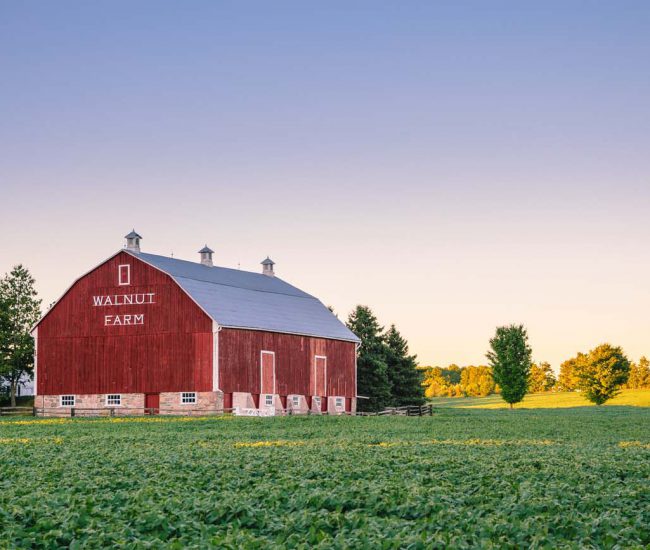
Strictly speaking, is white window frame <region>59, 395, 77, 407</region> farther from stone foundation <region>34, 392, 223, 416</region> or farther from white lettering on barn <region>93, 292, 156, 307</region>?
white lettering on barn <region>93, 292, 156, 307</region>

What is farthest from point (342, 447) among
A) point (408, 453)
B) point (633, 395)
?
point (633, 395)

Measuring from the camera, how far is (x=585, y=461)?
19578 millimetres

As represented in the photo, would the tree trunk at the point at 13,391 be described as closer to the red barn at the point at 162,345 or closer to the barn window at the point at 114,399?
the red barn at the point at 162,345

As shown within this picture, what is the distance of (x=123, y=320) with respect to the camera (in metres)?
50.8

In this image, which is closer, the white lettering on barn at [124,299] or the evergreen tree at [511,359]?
the white lettering on barn at [124,299]

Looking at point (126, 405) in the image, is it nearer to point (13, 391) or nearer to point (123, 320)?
point (123, 320)

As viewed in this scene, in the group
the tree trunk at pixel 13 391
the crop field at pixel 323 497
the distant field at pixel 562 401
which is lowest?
the distant field at pixel 562 401

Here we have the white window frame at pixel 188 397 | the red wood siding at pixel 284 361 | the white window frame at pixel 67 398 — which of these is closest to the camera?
the white window frame at pixel 188 397

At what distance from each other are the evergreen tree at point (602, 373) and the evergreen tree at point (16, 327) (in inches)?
2317

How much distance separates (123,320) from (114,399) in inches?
167

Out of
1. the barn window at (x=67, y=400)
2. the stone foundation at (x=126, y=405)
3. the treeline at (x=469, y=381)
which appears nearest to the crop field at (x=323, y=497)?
the stone foundation at (x=126, y=405)

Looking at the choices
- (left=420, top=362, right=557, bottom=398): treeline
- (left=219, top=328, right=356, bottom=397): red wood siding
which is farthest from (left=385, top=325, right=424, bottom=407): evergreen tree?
(left=420, top=362, right=557, bottom=398): treeline

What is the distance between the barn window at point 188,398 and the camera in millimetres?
48700

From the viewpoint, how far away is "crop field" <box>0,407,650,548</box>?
10.9 meters
